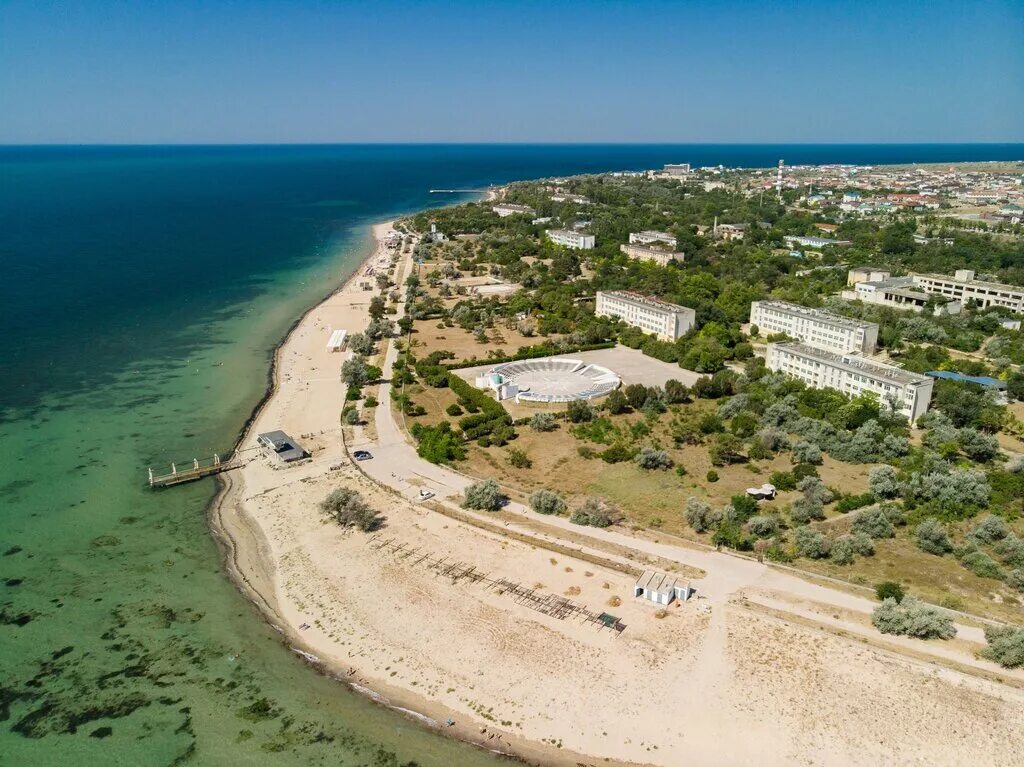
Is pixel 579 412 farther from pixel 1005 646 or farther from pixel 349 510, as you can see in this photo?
pixel 1005 646

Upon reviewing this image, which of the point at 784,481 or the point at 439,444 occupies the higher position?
the point at 439,444

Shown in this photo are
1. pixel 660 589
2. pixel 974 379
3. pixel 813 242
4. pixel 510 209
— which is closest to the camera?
pixel 660 589

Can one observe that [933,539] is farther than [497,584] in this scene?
Yes

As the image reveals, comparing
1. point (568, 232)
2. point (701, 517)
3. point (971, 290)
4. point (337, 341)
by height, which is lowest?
point (701, 517)

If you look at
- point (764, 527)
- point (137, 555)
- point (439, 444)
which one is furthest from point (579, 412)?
point (137, 555)

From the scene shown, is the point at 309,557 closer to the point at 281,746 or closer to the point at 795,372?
the point at 281,746

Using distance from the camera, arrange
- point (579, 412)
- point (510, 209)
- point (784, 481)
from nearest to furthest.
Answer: point (784, 481) → point (579, 412) → point (510, 209)

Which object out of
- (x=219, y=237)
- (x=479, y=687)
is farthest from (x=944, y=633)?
(x=219, y=237)
